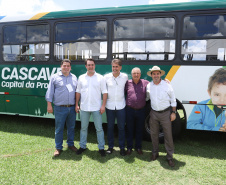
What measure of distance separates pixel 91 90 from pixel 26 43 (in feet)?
8.89

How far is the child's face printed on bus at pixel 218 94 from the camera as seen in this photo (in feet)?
13.4

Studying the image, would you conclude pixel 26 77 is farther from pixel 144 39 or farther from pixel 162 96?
pixel 162 96

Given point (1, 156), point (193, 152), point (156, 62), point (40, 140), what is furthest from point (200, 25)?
point (1, 156)

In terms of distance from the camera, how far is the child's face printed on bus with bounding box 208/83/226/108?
13.4 ft

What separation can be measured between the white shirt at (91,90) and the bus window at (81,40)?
1092 mm

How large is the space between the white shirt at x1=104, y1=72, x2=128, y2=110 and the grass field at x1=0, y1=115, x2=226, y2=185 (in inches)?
41.4

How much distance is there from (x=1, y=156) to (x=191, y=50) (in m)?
4.50

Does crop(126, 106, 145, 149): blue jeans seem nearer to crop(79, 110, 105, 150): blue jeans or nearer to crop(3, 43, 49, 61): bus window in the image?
crop(79, 110, 105, 150): blue jeans

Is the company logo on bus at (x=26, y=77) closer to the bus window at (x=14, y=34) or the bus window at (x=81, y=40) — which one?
the bus window at (x=81, y=40)

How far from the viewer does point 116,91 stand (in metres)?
3.79

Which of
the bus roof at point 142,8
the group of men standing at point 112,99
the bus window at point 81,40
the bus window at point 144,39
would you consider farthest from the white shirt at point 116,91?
the bus roof at point 142,8

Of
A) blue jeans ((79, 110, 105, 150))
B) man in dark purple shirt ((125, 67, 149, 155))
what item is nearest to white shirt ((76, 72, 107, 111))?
blue jeans ((79, 110, 105, 150))

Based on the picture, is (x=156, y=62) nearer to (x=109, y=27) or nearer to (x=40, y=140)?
(x=109, y=27)

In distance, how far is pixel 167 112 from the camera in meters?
3.62
